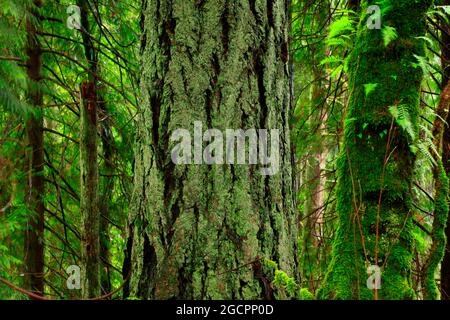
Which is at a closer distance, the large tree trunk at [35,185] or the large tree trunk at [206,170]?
the large tree trunk at [206,170]

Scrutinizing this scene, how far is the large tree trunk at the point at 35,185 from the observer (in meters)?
5.46

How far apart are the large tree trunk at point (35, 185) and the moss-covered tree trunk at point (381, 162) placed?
4.44 m

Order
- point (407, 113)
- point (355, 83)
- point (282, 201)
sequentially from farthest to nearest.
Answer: point (282, 201) → point (355, 83) → point (407, 113)

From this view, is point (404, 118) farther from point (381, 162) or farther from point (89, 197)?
point (89, 197)

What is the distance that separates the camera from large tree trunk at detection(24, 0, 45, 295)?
17.9 feet

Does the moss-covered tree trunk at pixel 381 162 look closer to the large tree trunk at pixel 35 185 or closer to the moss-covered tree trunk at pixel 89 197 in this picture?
the moss-covered tree trunk at pixel 89 197

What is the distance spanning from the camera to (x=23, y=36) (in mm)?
4934

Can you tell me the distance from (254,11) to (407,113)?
887 millimetres

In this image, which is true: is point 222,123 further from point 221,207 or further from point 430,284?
point 430,284

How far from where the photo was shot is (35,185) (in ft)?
18.6

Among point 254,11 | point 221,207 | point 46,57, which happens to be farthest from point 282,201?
point 46,57

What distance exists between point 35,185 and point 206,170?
4269 mm

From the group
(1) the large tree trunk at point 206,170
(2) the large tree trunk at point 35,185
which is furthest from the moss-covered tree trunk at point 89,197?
(2) the large tree trunk at point 35,185

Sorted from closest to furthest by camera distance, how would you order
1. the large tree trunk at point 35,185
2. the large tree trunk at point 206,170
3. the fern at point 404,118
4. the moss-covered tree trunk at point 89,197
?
the fern at point 404,118
the large tree trunk at point 206,170
the moss-covered tree trunk at point 89,197
the large tree trunk at point 35,185
